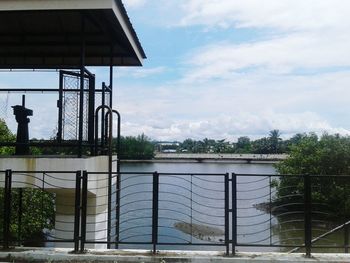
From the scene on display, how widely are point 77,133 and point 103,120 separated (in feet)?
4.39

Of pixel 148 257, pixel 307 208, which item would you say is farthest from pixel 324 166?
pixel 148 257

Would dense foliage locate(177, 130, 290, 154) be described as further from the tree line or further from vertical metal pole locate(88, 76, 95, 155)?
vertical metal pole locate(88, 76, 95, 155)

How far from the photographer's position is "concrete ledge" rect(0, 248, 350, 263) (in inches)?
228

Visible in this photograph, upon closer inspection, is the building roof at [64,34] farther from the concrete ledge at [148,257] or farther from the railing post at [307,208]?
the railing post at [307,208]

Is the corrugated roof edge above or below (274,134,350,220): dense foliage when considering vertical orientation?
above

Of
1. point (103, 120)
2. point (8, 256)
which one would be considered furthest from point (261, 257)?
point (103, 120)

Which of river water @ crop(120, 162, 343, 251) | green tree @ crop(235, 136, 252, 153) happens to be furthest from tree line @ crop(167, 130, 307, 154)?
river water @ crop(120, 162, 343, 251)

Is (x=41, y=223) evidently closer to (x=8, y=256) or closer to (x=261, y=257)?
(x=8, y=256)

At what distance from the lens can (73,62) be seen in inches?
430

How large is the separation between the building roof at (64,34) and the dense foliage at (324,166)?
19.5 m

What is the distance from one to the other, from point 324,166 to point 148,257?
27.4 metres

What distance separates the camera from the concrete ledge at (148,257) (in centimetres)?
580

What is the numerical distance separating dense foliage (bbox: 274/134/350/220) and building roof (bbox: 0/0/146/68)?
63.8ft

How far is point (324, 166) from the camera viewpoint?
3112 centimetres
